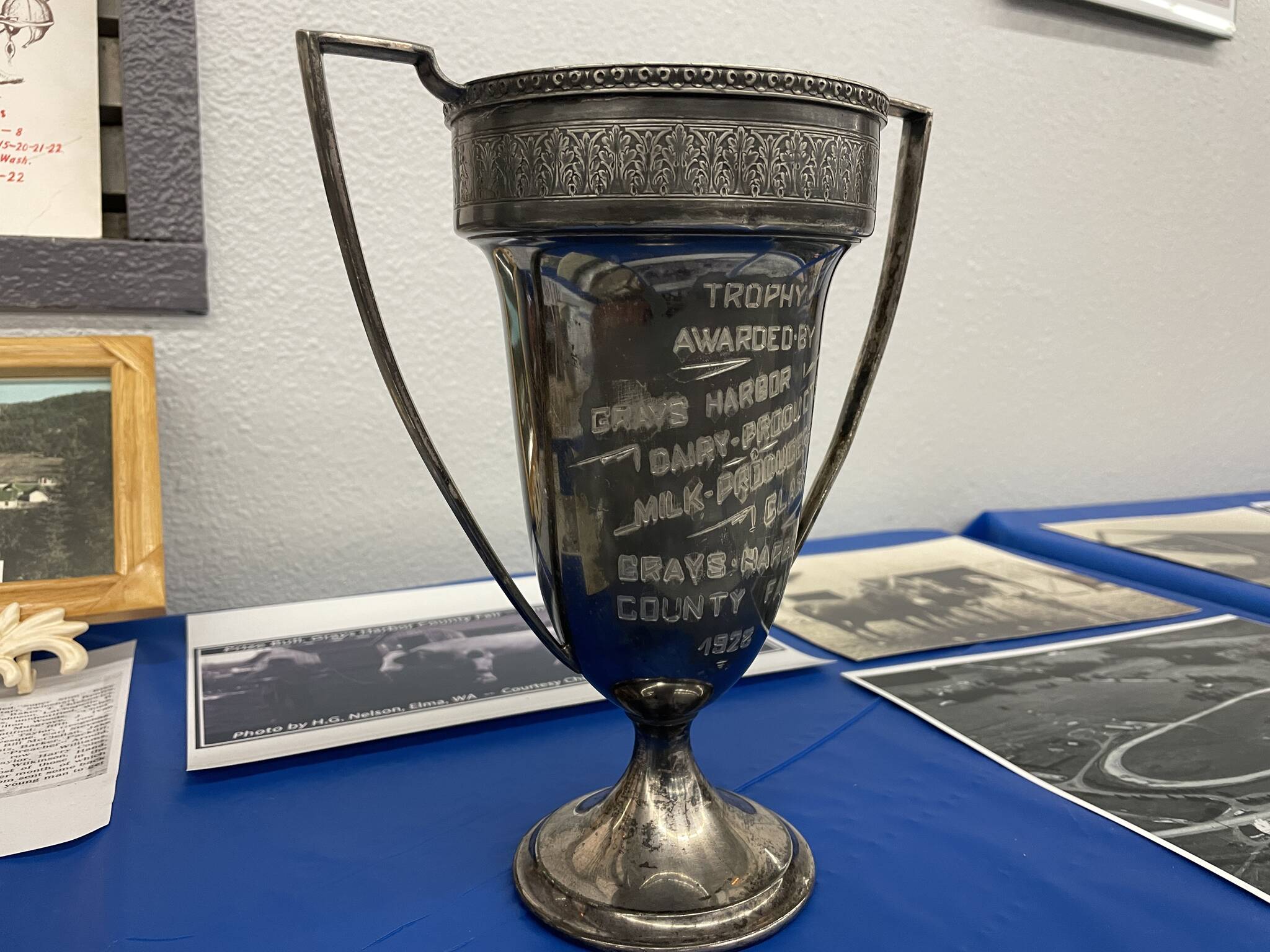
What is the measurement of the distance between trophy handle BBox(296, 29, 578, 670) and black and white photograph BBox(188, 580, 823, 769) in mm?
212

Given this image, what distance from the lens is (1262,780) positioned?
558mm

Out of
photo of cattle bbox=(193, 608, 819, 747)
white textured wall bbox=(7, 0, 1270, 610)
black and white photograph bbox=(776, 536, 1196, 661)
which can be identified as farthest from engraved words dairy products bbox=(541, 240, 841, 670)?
white textured wall bbox=(7, 0, 1270, 610)

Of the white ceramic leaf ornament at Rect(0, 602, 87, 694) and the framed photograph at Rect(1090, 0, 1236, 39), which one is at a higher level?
the framed photograph at Rect(1090, 0, 1236, 39)

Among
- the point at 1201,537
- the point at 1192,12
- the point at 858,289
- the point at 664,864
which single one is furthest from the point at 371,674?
the point at 1192,12

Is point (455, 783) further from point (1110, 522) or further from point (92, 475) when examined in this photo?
point (1110, 522)

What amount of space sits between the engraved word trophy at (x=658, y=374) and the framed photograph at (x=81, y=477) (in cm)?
42

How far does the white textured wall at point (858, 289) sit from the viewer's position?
87 cm

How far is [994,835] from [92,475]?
676mm

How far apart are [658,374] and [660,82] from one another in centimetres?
11

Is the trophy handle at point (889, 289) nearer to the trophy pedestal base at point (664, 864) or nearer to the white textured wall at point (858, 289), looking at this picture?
the trophy pedestal base at point (664, 864)

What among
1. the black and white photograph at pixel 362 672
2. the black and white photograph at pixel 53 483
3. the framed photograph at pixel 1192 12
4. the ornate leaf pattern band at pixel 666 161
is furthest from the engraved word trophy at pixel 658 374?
the framed photograph at pixel 1192 12

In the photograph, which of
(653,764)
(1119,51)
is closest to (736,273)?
(653,764)

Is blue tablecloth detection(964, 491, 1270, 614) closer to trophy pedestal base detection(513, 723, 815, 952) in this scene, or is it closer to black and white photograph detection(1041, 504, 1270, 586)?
black and white photograph detection(1041, 504, 1270, 586)

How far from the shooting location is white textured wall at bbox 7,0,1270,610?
871 millimetres
